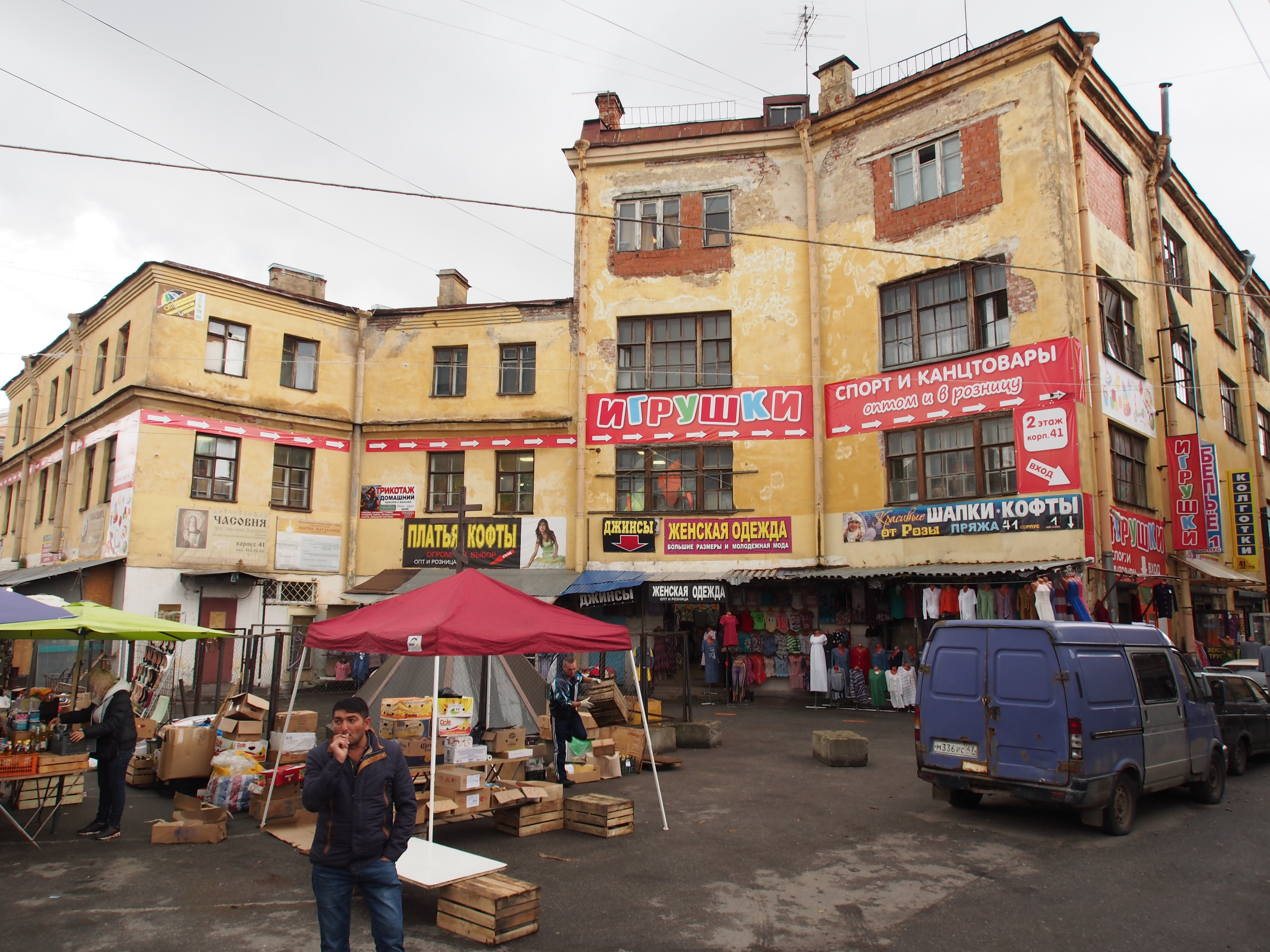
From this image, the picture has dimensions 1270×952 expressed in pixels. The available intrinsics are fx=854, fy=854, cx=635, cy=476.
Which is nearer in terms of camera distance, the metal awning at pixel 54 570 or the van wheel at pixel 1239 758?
the van wheel at pixel 1239 758

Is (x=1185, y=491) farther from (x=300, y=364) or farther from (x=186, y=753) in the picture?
(x=300, y=364)

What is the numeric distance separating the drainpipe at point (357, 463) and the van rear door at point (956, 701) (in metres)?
19.2

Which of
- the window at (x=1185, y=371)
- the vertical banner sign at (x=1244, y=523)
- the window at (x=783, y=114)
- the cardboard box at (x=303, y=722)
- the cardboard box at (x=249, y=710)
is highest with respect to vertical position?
the window at (x=783, y=114)

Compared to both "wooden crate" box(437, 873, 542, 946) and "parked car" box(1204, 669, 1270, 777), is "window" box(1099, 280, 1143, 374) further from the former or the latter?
"wooden crate" box(437, 873, 542, 946)

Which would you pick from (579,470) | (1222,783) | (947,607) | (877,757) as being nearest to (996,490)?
(947,607)

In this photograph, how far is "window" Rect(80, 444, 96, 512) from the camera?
80.3 ft

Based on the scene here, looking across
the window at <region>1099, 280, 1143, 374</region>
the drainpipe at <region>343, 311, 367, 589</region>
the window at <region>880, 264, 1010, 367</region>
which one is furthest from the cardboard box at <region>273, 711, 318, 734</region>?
the window at <region>1099, 280, 1143, 374</region>

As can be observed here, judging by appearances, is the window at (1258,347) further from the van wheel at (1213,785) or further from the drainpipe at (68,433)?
the drainpipe at (68,433)

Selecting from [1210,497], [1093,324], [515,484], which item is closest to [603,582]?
[515,484]

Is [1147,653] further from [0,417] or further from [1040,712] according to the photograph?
[0,417]

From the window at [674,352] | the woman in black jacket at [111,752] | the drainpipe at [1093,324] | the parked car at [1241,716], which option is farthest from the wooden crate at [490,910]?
the window at [674,352]

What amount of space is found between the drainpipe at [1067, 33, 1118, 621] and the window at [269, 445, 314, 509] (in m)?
20.6

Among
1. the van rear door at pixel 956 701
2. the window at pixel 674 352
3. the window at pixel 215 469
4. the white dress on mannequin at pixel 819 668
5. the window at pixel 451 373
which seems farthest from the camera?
the window at pixel 451 373

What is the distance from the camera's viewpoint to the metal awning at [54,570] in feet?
71.2
